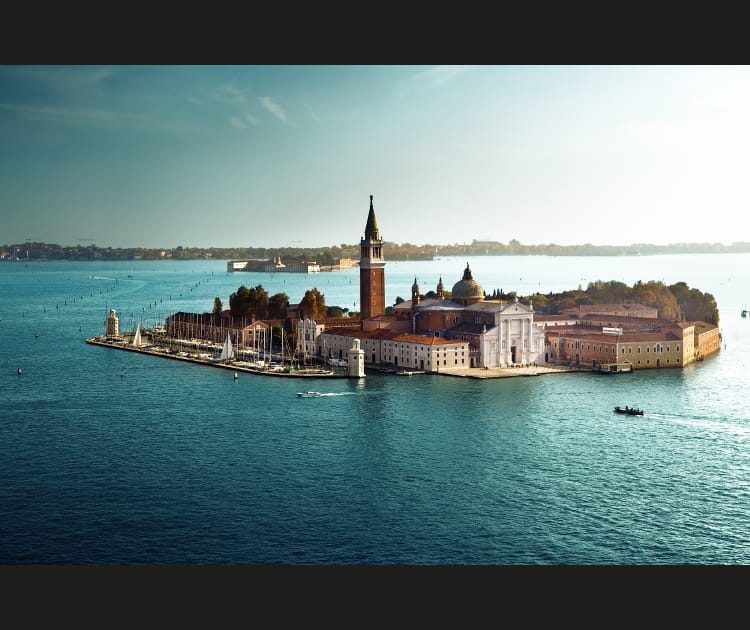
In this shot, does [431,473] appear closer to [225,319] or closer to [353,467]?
[353,467]

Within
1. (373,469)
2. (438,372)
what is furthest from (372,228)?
(373,469)

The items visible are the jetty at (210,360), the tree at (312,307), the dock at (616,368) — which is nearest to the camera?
the jetty at (210,360)

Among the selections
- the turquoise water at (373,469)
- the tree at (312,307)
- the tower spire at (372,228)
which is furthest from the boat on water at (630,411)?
the tree at (312,307)

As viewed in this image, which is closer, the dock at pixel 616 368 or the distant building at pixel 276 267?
the dock at pixel 616 368

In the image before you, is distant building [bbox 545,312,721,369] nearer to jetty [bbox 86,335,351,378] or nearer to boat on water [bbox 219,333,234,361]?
jetty [bbox 86,335,351,378]

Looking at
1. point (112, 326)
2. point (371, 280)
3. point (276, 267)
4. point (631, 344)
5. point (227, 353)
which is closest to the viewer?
point (631, 344)

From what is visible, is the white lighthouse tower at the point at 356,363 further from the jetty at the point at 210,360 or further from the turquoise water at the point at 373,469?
the turquoise water at the point at 373,469

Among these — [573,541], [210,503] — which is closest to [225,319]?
[210,503]

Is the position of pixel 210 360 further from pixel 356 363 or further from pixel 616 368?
pixel 616 368
